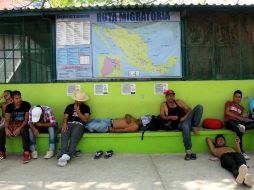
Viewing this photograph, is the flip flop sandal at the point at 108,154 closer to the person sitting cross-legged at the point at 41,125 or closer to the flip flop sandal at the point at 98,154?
the flip flop sandal at the point at 98,154

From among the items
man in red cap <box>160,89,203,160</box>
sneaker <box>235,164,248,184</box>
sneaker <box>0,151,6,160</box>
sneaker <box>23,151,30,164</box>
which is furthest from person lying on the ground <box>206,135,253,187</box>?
sneaker <box>0,151,6,160</box>

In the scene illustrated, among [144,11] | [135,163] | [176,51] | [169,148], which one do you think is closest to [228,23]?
[176,51]

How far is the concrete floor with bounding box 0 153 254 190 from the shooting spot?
212 inches

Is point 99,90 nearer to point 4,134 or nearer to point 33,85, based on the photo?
point 33,85

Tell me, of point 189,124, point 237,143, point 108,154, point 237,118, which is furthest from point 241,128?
point 108,154

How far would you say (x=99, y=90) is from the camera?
8.03 m

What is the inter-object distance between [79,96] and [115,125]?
1010 millimetres

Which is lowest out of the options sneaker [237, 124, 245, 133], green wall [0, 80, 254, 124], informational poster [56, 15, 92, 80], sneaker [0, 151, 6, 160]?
sneaker [0, 151, 6, 160]

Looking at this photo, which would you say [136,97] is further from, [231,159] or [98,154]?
[231,159]

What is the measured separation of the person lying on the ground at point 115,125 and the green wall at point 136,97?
494 millimetres

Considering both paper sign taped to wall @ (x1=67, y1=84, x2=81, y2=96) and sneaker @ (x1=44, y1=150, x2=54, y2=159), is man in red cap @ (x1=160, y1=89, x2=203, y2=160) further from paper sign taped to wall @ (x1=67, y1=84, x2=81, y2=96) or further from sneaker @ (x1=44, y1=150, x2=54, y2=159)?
sneaker @ (x1=44, y1=150, x2=54, y2=159)

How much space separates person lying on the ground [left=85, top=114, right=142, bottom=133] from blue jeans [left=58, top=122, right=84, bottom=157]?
0.88 feet

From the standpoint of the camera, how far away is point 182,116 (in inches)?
294

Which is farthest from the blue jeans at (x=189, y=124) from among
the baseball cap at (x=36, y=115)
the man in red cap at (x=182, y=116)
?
the baseball cap at (x=36, y=115)
